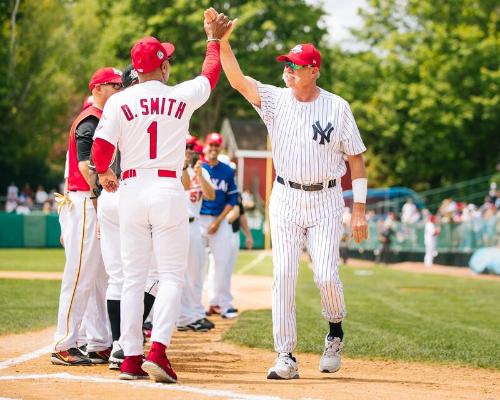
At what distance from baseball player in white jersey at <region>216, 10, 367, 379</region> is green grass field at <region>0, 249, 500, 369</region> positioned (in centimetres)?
166

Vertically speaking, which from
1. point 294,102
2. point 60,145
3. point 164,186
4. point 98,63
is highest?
point 98,63

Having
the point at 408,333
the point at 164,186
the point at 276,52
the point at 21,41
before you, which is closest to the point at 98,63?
the point at 21,41

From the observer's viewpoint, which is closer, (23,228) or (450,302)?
(450,302)

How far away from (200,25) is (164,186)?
4046 cm

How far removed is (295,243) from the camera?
6996 millimetres

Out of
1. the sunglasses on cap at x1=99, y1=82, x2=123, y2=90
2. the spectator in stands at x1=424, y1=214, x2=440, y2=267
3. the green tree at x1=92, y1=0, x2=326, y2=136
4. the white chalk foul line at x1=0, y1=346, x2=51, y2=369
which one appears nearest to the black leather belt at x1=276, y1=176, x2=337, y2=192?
the sunglasses on cap at x1=99, y1=82, x2=123, y2=90

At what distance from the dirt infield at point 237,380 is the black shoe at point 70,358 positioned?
0.29ft

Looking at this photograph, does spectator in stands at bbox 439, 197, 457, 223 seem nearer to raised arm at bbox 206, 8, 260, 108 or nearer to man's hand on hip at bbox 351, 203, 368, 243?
man's hand on hip at bbox 351, 203, 368, 243

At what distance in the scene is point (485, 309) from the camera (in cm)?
1384

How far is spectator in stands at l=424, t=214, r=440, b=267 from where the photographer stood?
31812 millimetres

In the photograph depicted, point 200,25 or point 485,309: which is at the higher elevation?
point 200,25

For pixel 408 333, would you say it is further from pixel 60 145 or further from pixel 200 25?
pixel 60 145

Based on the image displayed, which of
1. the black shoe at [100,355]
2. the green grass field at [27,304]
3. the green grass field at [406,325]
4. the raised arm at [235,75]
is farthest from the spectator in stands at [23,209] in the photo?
the raised arm at [235,75]

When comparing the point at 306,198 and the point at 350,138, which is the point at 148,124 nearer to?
the point at 306,198
